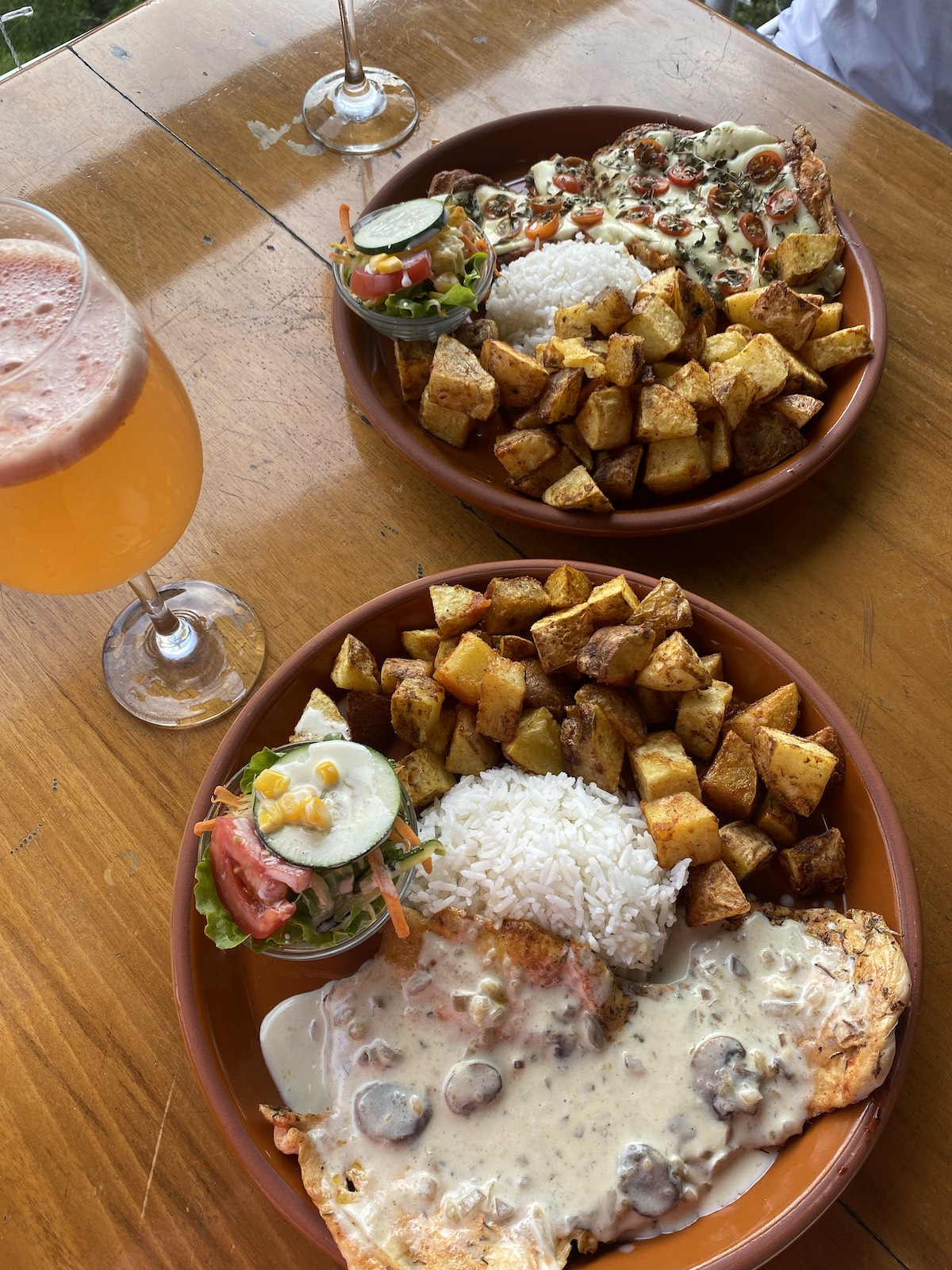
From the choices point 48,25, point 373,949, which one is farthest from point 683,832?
point 48,25

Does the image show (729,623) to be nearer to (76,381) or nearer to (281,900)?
(281,900)

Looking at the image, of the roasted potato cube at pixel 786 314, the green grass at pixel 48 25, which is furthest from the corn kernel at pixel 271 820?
the green grass at pixel 48 25

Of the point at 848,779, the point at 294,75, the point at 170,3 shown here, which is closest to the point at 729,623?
the point at 848,779

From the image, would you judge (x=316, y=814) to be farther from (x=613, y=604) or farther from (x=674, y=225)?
(x=674, y=225)

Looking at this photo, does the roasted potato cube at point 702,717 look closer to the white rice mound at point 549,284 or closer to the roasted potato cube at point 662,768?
the roasted potato cube at point 662,768

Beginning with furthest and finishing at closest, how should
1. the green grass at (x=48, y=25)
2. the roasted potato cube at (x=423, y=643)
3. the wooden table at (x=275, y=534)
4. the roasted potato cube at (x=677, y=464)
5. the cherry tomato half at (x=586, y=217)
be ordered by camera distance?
1. the green grass at (x=48, y=25)
2. the cherry tomato half at (x=586, y=217)
3. the roasted potato cube at (x=677, y=464)
4. the roasted potato cube at (x=423, y=643)
5. the wooden table at (x=275, y=534)

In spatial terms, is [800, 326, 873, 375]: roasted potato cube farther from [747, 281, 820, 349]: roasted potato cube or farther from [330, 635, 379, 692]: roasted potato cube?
[330, 635, 379, 692]: roasted potato cube

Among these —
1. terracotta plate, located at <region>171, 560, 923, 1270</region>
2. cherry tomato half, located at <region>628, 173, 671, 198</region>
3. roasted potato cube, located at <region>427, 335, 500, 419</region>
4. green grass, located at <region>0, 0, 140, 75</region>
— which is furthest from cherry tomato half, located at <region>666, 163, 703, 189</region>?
green grass, located at <region>0, 0, 140, 75</region>
